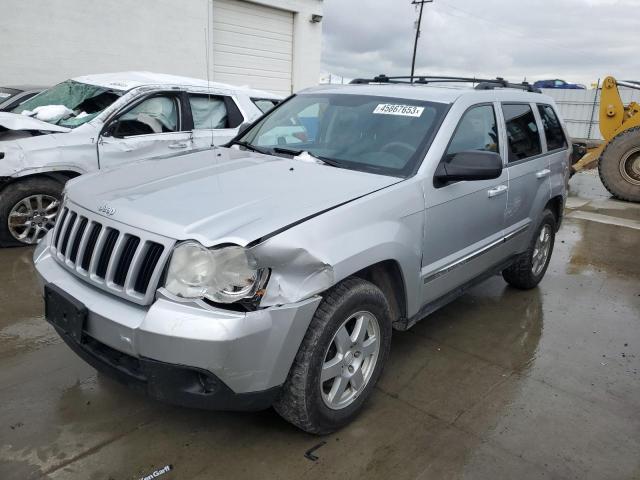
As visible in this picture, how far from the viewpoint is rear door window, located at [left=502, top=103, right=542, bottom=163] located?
13.3 ft

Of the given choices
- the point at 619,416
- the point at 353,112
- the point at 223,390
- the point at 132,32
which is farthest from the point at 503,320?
the point at 132,32

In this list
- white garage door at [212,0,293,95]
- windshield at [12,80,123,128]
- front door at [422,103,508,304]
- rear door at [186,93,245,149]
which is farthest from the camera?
white garage door at [212,0,293,95]

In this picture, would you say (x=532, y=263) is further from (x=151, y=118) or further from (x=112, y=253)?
(x=151, y=118)

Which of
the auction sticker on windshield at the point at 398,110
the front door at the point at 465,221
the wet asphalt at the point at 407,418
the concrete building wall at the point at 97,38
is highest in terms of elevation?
the concrete building wall at the point at 97,38

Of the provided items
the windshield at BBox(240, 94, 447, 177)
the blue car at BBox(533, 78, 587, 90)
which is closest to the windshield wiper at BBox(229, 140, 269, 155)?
the windshield at BBox(240, 94, 447, 177)

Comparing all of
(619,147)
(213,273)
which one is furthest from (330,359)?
(619,147)

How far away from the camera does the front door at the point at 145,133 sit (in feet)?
18.6

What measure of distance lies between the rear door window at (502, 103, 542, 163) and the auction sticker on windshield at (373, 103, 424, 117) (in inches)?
39.4

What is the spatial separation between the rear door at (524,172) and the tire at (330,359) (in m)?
1.83

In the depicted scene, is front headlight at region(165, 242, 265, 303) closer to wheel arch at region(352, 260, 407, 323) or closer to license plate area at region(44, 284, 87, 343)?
license plate area at region(44, 284, 87, 343)

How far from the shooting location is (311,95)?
403 cm

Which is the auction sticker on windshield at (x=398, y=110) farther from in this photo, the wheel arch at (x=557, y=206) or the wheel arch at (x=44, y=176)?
the wheel arch at (x=44, y=176)

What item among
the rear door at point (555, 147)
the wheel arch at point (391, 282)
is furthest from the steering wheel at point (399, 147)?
the rear door at point (555, 147)

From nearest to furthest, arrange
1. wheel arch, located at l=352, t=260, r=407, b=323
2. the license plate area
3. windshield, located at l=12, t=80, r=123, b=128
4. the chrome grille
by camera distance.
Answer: the chrome grille, the license plate area, wheel arch, located at l=352, t=260, r=407, b=323, windshield, located at l=12, t=80, r=123, b=128
